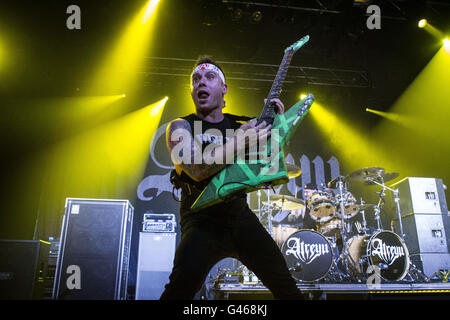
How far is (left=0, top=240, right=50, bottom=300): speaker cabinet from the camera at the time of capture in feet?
16.5

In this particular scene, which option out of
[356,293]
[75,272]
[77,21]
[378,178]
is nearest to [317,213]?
[378,178]

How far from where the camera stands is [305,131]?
9.18 m

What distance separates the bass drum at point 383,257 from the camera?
5273mm

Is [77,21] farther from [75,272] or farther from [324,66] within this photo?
[324,66]

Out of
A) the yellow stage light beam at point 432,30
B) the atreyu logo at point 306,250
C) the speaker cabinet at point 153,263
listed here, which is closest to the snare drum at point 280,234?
the atreyu logo at point 306,250

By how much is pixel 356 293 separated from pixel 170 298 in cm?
341

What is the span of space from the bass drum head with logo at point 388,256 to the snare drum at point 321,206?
3.77ft

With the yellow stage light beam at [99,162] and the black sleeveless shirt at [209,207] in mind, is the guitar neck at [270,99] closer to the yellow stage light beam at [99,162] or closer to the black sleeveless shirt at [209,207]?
the black sleeveless shirt at [209,207]

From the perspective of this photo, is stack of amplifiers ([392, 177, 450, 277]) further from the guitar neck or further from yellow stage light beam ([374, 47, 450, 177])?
the guitar neck

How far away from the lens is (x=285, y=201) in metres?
6.52

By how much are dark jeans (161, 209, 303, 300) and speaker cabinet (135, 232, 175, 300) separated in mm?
4748

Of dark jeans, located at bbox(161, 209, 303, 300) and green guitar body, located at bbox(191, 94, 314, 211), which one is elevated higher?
green guitar body, located at bbox(191, 94, 314, 211)

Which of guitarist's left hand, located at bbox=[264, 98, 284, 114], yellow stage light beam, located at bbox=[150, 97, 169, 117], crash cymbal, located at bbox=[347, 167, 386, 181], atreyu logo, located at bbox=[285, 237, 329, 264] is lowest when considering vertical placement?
atreyu logo, located at bbox=[285, 237, 329, 264]

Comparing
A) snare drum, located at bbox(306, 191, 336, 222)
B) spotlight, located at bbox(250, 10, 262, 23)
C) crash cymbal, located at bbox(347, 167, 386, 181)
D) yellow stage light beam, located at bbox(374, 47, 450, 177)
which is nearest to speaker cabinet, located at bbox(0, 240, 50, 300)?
snare drum, located at bbox(306, 191, 336, 222)
